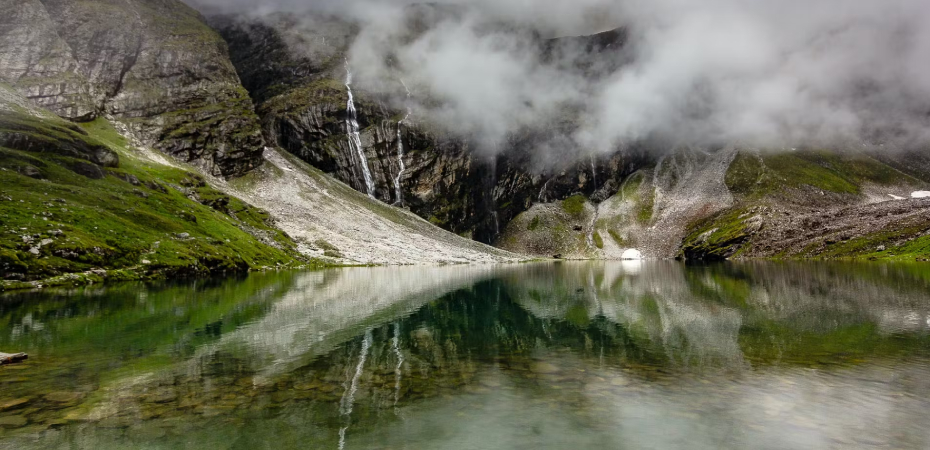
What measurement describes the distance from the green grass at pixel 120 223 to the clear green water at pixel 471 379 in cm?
3226

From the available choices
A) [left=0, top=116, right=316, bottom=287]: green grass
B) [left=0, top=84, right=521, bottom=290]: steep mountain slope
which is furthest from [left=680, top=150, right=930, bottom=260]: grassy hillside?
[left=0, top=116, right=316, bottom=287]: green grass

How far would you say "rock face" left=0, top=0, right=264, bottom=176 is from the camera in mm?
149350

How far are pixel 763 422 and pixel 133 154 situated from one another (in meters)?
164

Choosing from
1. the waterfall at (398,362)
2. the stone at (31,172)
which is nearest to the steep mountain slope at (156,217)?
the stone at (31,172)

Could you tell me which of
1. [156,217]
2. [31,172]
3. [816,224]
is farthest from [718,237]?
[31,172]

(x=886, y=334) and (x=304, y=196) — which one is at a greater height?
(x=304, y=196)

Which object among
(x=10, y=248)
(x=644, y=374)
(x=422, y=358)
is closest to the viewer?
(x=644, y=374)

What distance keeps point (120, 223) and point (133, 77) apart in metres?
127

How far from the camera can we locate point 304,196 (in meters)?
158

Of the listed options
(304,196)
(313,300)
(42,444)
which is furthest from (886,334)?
(304,196)

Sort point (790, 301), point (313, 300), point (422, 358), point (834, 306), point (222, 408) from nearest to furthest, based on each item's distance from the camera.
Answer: point (222, 408) < point (422, 358) < point (834, 306) < point (790, 301) < point (313, 300)

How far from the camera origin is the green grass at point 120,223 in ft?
194

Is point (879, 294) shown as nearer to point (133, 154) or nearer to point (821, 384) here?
point (821, 384)

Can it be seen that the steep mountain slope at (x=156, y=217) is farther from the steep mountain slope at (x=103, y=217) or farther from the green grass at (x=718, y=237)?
the green grass at (x=718, y=237)
